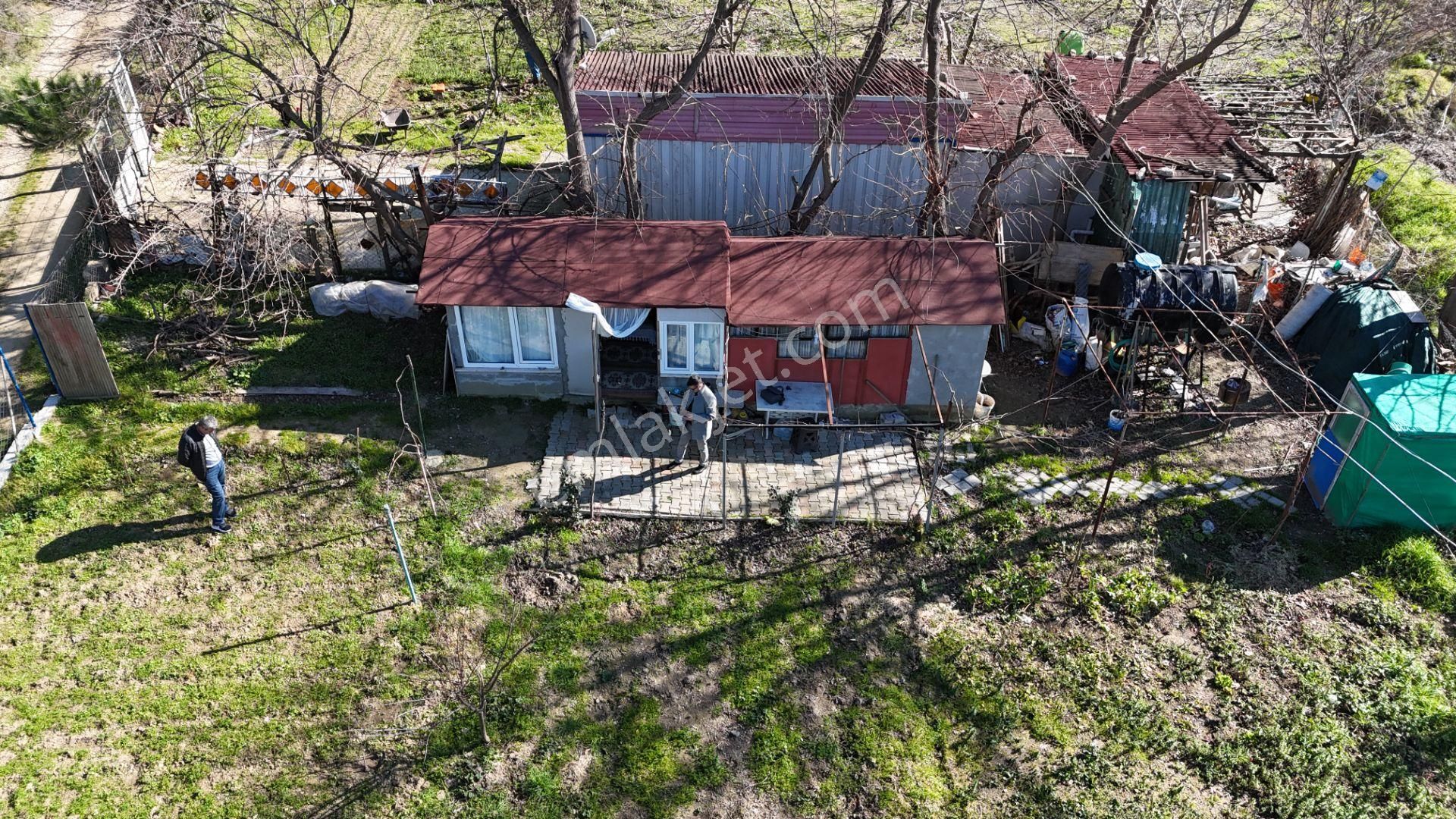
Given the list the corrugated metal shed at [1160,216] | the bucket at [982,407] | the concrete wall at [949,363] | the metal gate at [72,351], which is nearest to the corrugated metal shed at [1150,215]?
the corrugated metal shed at [1160,216]

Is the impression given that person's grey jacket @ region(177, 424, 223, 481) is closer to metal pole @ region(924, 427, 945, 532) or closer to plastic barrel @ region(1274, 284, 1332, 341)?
metal pole @ region(924, 427, 945, 532)

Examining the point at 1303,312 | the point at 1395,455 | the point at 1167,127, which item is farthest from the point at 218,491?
the point at 1167,127

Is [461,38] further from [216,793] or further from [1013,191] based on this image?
[216,793]

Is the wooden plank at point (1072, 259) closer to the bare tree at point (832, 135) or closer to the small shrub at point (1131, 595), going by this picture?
the bare tree at point (832, 135)

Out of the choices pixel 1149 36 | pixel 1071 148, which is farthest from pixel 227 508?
pixel 1149 36

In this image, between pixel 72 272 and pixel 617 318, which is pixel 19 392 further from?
pixel 617 318

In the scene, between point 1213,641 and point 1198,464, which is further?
point 1198,464
